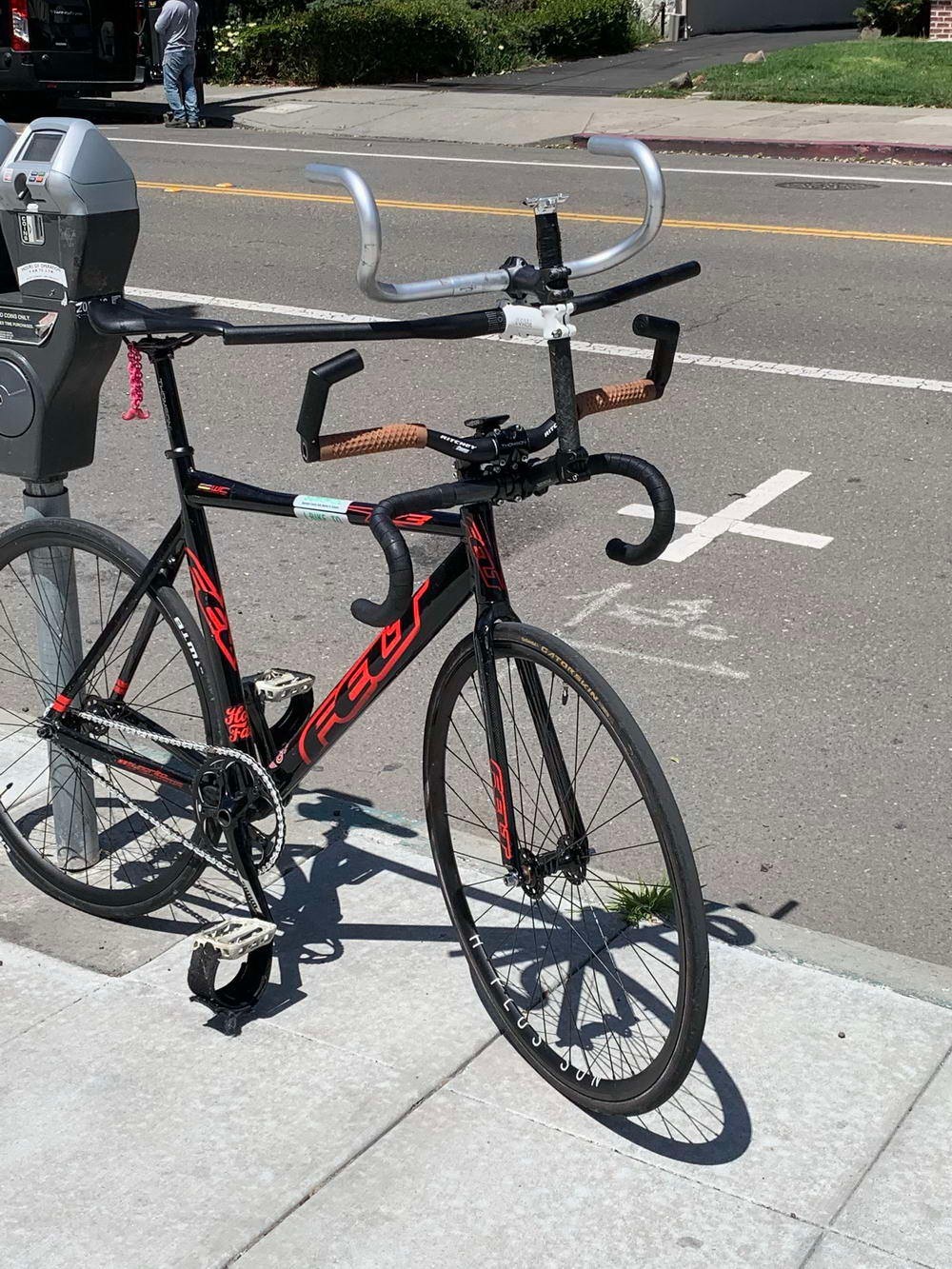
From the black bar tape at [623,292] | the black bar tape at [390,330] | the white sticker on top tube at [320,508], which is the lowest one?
the white sticker on top tube at [320,508]

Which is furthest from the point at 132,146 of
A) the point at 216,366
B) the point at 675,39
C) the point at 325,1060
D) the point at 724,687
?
the point at 325,1060

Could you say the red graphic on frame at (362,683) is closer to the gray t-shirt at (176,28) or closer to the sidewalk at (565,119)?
the sidewalk at (565,119)

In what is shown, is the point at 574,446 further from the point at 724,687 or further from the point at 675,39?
the point at 675,39

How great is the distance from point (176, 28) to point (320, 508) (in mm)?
19260

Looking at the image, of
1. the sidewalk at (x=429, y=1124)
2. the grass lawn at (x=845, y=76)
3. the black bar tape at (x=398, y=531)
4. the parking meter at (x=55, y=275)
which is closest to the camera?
the black bar tape at (x=398, y=531)

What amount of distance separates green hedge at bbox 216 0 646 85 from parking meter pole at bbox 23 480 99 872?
2177 cm

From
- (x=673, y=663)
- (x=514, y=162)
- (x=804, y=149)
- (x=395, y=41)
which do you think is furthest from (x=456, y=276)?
(x=395, y=41)

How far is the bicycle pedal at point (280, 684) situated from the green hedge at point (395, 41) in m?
22.2

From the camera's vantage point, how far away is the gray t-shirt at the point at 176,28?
20531 millimetres

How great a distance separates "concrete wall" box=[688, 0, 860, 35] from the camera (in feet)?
97.8

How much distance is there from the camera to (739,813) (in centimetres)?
444

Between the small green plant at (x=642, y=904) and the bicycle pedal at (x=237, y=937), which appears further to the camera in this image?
the small green plant at (x=642, y=904)

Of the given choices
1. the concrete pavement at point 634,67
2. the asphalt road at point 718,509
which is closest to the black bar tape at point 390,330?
the asphalt road at point 718,509

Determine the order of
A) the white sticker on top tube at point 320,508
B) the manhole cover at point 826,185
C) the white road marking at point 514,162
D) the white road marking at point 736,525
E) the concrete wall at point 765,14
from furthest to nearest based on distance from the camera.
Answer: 1. the concrete wall at point 765,14
2. the white road marking at point 514,162
3. the manhole cover at point 826,185
4. the white road marking at point 736,525
5. the white sticker on top tube at point 320,508
